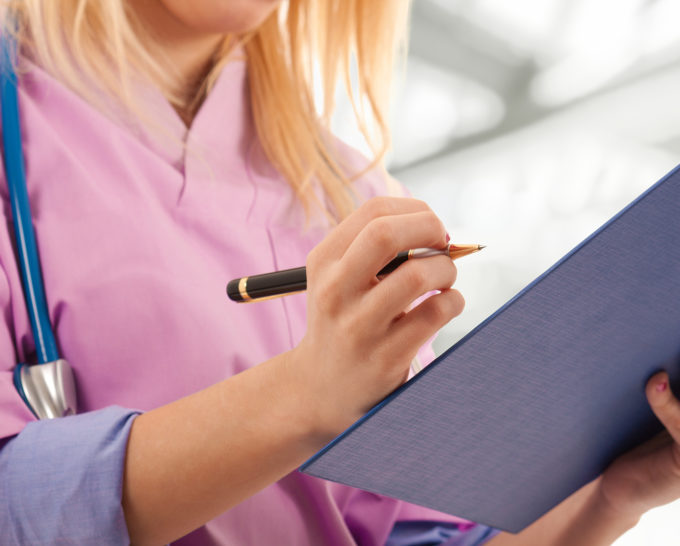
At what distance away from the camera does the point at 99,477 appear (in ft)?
1.33

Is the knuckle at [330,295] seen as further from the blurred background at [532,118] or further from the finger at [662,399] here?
the blurred background at [532,118]

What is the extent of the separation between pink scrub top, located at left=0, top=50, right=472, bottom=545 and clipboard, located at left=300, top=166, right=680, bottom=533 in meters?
0.17

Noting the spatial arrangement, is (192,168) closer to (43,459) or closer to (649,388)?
(43,459)

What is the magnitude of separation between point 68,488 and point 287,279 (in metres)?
0.18

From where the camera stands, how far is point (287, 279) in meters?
0.40

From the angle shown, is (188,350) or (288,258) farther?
(288,258)

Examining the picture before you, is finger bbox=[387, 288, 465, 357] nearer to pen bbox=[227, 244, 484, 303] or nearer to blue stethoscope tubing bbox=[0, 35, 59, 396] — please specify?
pen bbox=[227, 244, 484, 303]

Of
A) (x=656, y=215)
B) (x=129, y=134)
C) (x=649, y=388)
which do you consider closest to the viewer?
(x=656, y=215)

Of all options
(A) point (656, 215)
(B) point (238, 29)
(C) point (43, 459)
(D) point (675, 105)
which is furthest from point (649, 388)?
(D) point (675, 105)

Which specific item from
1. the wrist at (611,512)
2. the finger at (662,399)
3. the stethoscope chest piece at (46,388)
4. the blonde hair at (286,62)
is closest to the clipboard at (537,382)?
the finger at (662,399)

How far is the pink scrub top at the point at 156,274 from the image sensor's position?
1.73 feet

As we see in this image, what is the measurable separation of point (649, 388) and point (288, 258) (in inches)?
14.5

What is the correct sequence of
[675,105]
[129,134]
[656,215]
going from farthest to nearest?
1. [675,105]
2. [129,134]
3. [656,215]

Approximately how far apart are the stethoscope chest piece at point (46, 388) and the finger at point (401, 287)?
260 millimetres
